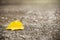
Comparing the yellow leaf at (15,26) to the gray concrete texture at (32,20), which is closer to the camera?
the gray concrete texture at (32,20)

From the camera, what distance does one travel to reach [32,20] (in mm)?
1248

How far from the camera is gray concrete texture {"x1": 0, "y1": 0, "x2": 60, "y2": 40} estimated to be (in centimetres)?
98

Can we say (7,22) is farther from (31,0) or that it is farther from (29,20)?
(31,0)

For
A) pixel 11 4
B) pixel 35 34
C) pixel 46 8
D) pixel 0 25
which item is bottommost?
pixel 35 34

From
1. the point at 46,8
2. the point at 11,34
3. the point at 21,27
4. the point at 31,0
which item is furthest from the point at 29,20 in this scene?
the point at 31,0

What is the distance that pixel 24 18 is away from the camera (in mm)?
1296

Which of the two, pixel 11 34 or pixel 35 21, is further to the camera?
pixel 35 21

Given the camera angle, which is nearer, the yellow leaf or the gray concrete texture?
the gray concrete texture

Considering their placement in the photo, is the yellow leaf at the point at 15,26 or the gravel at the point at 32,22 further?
the yellow leaf at the point at 15,26

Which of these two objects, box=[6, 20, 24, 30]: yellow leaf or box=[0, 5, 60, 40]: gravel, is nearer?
box=[0, 5, 60, 40]: gravel

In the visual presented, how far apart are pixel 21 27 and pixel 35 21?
18 centimetres

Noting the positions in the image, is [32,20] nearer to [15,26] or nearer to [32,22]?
[32,22]

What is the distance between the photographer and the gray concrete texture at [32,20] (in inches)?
38.8

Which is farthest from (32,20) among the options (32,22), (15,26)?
(15,26)
